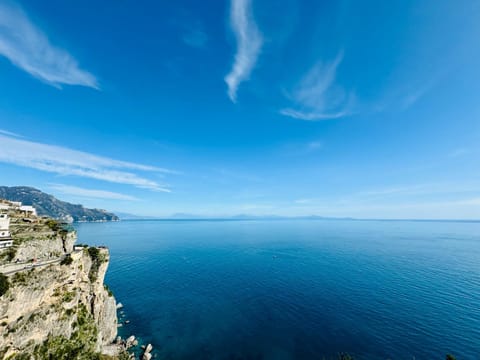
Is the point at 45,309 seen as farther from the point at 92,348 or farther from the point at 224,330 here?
the point at 224,330

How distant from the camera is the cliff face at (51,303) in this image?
1093 inches

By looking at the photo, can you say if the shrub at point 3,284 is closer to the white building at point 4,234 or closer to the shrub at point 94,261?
the white building at point 4,234

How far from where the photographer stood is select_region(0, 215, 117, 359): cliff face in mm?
27750

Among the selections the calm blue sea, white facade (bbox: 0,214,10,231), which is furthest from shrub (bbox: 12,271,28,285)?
the calm blue sea

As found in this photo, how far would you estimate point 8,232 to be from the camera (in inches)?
1432

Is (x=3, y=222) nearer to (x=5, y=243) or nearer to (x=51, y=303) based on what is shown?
(x=5, y=243)

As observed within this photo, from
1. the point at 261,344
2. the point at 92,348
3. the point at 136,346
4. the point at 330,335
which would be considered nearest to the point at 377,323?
the point at 330,335

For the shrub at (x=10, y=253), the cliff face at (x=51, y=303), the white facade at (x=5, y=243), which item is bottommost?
the cliff face at (x=51, y=303)

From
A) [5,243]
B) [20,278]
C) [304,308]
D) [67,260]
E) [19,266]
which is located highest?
[5,243]

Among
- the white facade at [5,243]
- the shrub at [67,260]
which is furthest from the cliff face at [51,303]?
the white facade at [5,243]

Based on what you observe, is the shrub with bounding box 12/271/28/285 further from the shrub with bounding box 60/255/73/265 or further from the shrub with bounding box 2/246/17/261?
the shrub with bounding box 60/255/73/265

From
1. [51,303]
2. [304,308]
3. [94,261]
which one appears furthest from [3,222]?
[304,308]

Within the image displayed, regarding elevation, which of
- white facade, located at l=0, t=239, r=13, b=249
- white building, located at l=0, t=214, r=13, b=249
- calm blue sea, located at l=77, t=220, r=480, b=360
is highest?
white building, located at l=0, t=214, r=13, b=249

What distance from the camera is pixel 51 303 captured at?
3262cm
